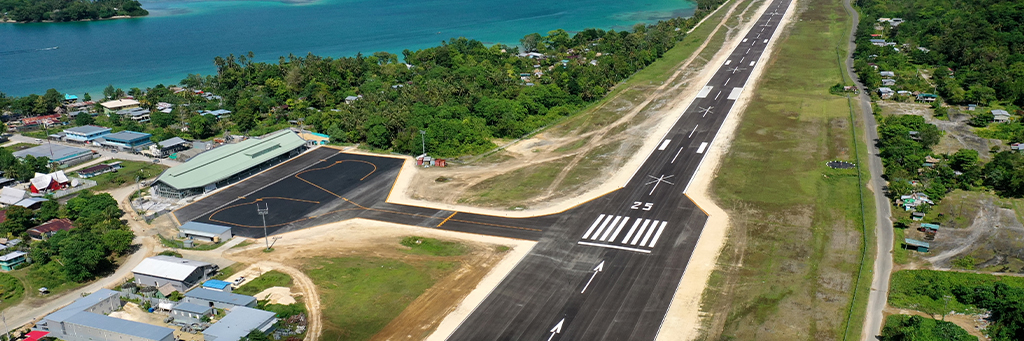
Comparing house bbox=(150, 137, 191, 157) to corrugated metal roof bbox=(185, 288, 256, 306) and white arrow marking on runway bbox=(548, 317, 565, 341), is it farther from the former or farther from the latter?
white arrow marking on runway bbox=(548, 317, 565, 341)

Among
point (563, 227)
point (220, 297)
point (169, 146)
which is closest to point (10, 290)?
point (220, 297)

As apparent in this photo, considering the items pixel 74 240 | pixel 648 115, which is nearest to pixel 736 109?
pixel 648 115

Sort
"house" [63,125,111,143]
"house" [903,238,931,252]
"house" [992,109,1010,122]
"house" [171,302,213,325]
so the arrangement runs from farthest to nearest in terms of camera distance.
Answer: "house" [63,125,111,143], "house" [992,109,1010,122], "house" [903,238,931,252], "house" [171,302,213,325]

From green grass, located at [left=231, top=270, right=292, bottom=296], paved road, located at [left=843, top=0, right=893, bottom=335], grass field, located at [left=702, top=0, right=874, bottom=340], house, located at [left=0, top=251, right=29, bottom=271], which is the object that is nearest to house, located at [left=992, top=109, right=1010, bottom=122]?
paved road, located at [left=843, top=0, right=893, bottom=335]

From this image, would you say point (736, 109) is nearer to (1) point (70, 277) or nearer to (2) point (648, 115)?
(2) point (648, 115)

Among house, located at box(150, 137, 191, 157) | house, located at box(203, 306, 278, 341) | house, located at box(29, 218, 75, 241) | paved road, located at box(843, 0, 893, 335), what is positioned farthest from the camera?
house, located at box(150, 137, 191, 157)
